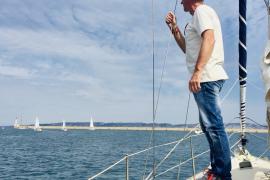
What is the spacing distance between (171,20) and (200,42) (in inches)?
28.6

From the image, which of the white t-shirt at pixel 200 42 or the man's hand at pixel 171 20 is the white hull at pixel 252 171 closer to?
the white t-shirt at pixel 200 42

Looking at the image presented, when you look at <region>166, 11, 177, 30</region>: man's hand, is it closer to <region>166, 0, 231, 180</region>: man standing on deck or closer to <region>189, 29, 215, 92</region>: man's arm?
<region>166, 0, 231, 180</region>: man standing on deck

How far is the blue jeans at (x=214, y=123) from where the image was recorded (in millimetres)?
3586

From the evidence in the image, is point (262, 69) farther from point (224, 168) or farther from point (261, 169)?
point (261, 169)

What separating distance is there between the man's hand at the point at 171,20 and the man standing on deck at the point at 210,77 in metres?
0.57

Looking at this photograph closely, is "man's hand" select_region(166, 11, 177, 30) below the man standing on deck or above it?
above

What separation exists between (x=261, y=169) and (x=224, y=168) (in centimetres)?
174

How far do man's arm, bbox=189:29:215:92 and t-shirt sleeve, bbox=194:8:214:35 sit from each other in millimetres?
46

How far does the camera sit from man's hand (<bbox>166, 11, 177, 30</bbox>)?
14.1 ft

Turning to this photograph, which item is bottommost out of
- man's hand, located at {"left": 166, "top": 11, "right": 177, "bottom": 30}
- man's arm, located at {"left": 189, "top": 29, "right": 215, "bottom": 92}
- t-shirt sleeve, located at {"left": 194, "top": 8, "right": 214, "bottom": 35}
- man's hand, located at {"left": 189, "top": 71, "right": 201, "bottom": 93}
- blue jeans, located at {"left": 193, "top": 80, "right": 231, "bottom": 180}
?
blue jeans, located at {"left": 193, "top": 80, "right": 231, "bottom": 180}

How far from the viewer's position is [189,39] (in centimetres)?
377

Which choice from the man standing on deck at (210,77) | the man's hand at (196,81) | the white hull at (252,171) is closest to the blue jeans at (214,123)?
the man standing on deck at (210,77)

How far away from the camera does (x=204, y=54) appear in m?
3.45

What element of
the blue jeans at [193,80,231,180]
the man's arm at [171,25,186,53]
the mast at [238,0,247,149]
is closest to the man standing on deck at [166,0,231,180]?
the blue jeans at [193,80,231,180]
